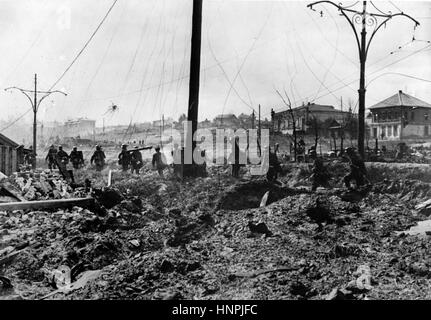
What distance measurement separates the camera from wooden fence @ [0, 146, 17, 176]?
2095 cm

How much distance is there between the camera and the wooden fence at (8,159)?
21.0 metres

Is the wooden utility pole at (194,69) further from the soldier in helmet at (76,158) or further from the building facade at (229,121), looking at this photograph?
the building facade at (229,121)

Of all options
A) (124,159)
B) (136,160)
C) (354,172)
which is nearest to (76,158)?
(124,159)

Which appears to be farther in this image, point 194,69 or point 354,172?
point 194,69

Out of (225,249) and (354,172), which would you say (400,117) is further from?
(225,249)

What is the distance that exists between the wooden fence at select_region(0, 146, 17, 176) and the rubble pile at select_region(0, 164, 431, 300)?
1265 centimetres

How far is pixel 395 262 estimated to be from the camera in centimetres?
562

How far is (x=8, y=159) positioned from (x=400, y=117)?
146 feet

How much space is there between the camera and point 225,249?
→ 6.96 meters

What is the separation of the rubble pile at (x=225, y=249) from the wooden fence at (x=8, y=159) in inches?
498

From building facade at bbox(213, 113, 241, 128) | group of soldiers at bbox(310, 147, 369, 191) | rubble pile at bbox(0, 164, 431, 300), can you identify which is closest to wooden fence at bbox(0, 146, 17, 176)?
rubble pile at bbox(0, 164, 431, 300)

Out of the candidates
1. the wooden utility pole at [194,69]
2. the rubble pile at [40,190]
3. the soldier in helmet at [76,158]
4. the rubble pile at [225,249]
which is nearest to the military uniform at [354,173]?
the rubble pile at [225,249]
